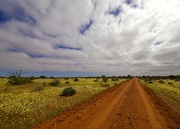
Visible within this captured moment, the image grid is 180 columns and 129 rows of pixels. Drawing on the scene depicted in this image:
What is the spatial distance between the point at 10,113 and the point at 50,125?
15.2 feet

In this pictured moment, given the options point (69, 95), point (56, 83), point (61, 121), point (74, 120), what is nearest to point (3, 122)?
point (61, 121)

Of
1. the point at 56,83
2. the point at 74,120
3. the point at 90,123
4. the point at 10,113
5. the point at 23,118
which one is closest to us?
the point at 90,123

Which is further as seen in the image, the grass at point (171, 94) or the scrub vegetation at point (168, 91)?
the scrub vegetation at point (168, 91)

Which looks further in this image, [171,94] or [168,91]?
[168,91]

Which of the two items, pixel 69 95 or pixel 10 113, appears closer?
pixel 10 113

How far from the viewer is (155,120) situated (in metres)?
8.63

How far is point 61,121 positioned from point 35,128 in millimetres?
1390

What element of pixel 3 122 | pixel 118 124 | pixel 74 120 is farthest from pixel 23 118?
pixel 118 124

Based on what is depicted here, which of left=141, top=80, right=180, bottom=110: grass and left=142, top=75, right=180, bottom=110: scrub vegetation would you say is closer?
left=141, top=80, right=180, bottom=110: grass

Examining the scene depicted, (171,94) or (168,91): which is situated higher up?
(168,91)

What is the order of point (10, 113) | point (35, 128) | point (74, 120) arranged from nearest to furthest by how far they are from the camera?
point (35, 128)
point (74, 120)
point (10, 113)

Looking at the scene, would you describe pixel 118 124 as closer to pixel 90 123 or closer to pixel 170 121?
pixel 90 123

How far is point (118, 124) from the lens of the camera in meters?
7.81

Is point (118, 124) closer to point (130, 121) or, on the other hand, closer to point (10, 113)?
point (130, 121)
